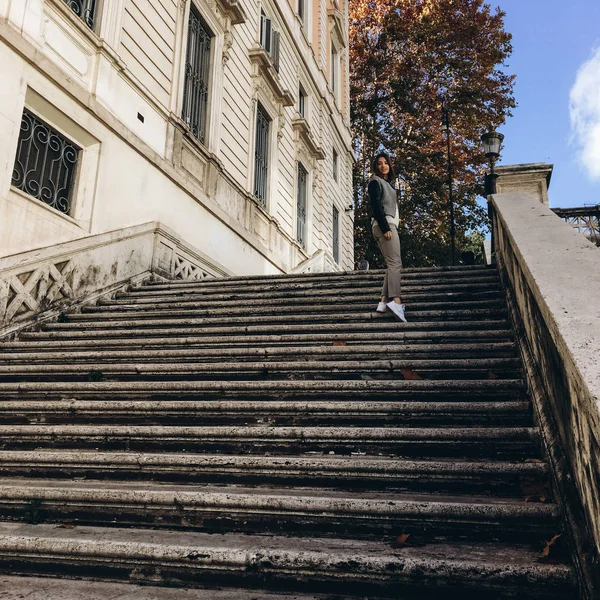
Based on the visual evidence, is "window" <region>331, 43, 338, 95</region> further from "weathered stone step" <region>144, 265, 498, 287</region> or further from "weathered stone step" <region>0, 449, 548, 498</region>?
"weathered stone step" <region>0, 449, 548, 498</region>

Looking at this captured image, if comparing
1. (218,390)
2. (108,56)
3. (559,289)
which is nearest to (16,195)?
(108,56)

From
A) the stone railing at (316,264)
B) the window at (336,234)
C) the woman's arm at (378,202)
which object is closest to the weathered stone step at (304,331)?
the woman's arm at (378,202)

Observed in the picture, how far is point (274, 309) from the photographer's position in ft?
19.5

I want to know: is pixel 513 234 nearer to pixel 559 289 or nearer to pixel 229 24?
pixel 559 289

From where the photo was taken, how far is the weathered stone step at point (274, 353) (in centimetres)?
417

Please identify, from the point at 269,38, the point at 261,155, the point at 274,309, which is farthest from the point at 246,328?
the point at 269,38

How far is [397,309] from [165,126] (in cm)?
593

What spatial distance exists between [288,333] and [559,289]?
3.16 m

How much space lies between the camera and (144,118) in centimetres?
845

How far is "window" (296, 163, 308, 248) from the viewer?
54.1ft

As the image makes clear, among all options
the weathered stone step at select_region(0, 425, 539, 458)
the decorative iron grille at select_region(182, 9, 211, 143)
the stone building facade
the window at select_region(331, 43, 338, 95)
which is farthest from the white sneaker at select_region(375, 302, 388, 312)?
the window at select_region(331, 43, 338, 95)

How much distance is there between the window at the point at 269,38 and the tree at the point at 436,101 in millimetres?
8674

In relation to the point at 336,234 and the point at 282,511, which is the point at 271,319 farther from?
the point at 336,234

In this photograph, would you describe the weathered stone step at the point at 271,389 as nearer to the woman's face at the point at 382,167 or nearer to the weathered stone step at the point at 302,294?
the weathered stone step at the point at 302,294
